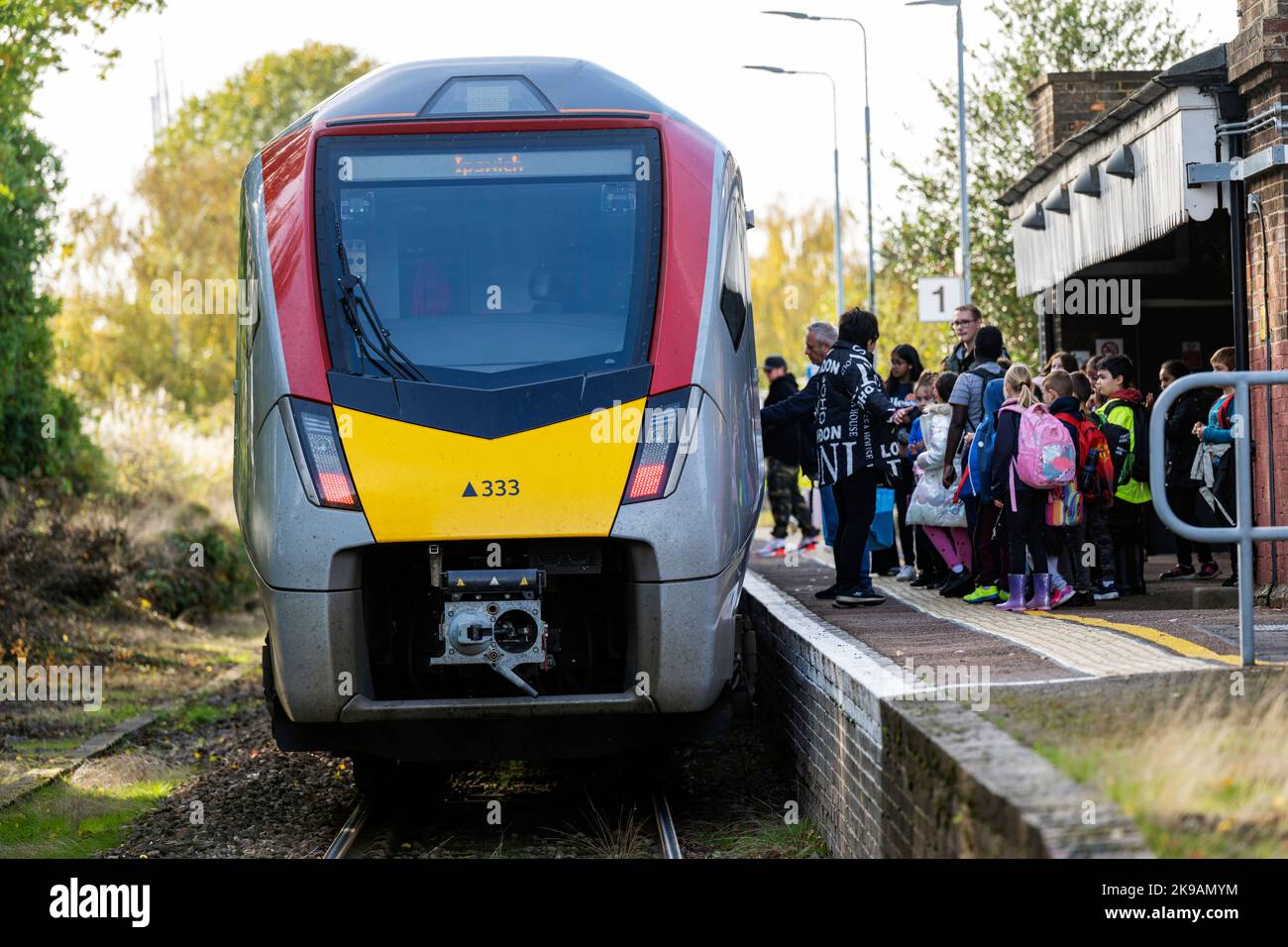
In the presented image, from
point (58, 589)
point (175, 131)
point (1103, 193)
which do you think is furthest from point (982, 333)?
point (175, 131)

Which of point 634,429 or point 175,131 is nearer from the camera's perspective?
point 634,429

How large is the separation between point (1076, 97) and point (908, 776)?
44.5 ft

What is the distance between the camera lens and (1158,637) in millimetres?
8523

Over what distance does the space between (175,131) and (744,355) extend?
50169 mm

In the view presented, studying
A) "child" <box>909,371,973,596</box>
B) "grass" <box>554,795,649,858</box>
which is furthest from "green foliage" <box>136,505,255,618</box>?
"grass" <box>554,795,649,858</box>

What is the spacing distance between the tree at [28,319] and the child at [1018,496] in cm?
757

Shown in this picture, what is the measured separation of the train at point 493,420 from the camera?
7.61m

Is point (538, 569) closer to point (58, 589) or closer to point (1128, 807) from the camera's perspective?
point (1128, 807)

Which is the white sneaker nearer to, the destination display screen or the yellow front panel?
the destination display screen

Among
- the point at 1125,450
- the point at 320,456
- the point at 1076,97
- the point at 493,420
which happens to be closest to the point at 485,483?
the point at 493,420

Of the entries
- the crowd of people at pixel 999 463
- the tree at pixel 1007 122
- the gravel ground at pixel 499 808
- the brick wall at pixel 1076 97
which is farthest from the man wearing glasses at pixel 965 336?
the tree at pixel 1007 122

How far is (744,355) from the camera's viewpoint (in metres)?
8.73

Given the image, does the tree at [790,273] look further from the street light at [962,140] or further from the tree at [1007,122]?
the street light at [962,140]

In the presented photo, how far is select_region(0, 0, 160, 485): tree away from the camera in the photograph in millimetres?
16297
